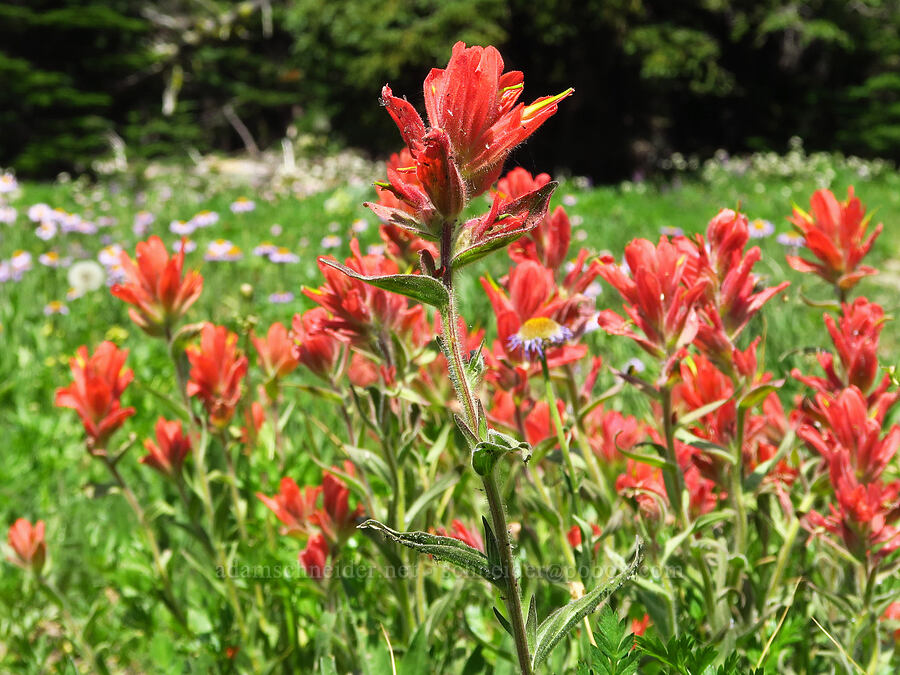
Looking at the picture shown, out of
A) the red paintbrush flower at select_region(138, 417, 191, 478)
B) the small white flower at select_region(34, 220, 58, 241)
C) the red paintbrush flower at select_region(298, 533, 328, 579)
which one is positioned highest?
the red paintbrush flower at select_region(138, 417, 191, 478)

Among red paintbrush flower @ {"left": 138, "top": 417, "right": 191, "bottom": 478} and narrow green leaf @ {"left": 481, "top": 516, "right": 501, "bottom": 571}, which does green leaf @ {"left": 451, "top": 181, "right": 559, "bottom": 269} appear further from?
red paintbrush flower @ {"left": 138, "top": 417, "right": 191, "bottom": 478}

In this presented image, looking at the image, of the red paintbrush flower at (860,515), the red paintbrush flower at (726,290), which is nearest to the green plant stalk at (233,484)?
the red paintbrush flower at (726,290)

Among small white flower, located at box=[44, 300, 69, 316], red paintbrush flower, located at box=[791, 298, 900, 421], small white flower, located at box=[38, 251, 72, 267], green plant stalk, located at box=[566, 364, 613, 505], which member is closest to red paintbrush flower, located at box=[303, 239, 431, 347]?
green plant stalk, located at box=[566, 364, 613, 505]

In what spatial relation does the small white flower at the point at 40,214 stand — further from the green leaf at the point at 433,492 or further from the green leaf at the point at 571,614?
the green leaf at the point at 571,614

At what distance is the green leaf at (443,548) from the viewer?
61 centimetres

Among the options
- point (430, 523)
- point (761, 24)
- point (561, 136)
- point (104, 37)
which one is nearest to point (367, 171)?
point (561, 136)

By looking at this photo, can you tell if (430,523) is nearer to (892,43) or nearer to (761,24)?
(761,24)

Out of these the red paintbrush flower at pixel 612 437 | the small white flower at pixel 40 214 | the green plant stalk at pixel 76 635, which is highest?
the red paintbrush flower at pixel 612 437

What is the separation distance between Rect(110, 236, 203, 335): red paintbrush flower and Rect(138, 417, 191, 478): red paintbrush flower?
0.20 meters

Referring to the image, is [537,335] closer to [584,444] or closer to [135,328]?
[584,444]

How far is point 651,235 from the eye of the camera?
5324 mm

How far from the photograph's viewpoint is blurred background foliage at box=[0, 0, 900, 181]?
393 inches

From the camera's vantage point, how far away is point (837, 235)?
122 cm

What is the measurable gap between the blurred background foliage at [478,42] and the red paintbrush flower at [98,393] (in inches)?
298
